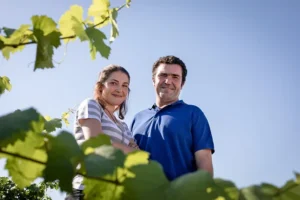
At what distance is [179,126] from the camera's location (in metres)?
2.88

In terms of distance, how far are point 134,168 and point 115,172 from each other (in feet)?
0.08

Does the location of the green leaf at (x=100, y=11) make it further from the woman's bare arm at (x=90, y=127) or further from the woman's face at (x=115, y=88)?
the woman's face at (x=115, y=88)

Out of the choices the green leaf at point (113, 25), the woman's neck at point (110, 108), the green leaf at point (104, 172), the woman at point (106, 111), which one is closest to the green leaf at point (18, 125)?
the green leaf at point (104, 172)

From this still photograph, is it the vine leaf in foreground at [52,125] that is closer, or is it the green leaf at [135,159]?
the green leaf at [135,159]

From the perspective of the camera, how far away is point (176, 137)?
284cm

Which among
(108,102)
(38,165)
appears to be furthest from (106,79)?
(38,165)

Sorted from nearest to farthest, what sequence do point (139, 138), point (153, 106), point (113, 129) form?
point (113, 129), point (139, 138), point (153, 106)

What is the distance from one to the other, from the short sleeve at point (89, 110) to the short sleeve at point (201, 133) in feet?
2.68

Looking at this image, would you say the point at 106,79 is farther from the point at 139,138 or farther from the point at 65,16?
the point at 65,16

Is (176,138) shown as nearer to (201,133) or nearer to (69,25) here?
(201,133)

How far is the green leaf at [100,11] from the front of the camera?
1.07 m

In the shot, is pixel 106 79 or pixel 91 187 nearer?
pixel 91 187

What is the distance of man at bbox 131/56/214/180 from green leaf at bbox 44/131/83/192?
219cm

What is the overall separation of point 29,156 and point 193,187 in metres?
0.24
